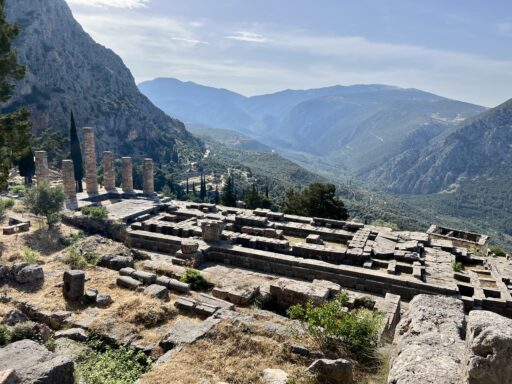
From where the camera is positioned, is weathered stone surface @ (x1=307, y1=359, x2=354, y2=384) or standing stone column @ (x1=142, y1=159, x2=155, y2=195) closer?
weathered stone surface @ (x1=307, y1=359, x2=354, y2=384)

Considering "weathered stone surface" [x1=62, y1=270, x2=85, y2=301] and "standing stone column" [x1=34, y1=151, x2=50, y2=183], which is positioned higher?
"standing stone column" [x1=34, y1=151, x2=50, y2=183]

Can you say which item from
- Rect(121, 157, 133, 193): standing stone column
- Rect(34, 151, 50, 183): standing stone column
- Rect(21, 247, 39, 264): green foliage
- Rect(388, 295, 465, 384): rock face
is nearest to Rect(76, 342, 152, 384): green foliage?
Rect(388, 295, 465, 384): rock face

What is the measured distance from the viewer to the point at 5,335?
864 centimetres

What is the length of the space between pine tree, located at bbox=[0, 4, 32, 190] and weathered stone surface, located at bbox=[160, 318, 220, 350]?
427 inches

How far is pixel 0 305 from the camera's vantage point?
11062 mm

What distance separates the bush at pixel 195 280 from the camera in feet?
47.2

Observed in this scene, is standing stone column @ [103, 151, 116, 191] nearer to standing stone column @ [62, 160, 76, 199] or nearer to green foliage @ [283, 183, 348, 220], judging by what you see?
standing stone column @ [62, 160, 76, 199]

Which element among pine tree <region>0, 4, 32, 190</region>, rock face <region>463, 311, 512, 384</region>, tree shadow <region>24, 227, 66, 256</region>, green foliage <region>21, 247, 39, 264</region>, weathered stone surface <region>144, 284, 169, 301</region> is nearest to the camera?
rock face <region>463, 311, 512, 384</region>

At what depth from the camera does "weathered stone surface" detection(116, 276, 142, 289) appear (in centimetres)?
1290

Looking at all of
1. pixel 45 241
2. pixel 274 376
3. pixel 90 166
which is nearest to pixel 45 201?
pixel 45 241

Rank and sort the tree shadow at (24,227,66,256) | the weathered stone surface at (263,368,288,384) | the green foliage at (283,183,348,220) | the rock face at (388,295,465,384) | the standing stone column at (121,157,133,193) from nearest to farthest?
1. the rock face at (388,295,465,384)
2. the weathered stone surface at (263,368,288,384)
3. the tree shadow at (24,227,66,256)
4. the green foliage at (283,183,348,220)
5. the standing stone column at (121,157,133,193)

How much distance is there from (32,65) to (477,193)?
15915 centimetres

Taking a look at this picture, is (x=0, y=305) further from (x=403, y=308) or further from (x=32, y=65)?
(x=32, y=65)

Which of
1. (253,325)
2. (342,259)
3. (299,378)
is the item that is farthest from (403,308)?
(299,378)
